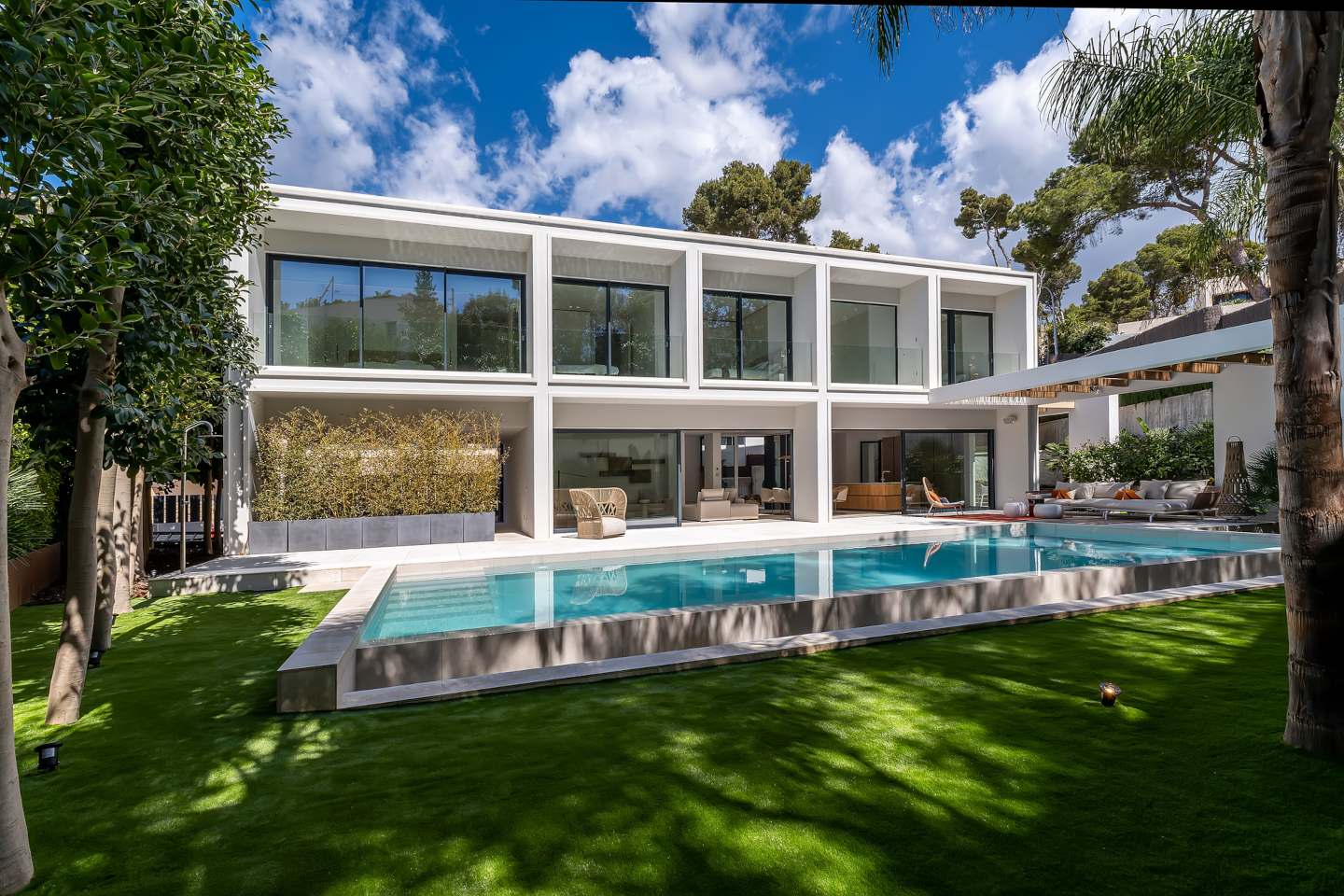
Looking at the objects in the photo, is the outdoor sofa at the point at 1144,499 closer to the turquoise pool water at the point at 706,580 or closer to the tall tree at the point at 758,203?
the turquoise pool water at the point at 706,580

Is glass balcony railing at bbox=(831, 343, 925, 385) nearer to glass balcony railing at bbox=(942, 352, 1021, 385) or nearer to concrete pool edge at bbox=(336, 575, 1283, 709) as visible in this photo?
glass balcony railing at bbox=(942, 352, 1021, 385)

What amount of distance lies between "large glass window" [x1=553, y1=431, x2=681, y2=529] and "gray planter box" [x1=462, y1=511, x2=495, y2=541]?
2746mm

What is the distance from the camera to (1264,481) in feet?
47.8

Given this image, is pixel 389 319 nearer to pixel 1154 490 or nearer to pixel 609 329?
pixel 609 329

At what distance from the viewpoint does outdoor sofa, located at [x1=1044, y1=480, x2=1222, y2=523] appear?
1530 centimetres

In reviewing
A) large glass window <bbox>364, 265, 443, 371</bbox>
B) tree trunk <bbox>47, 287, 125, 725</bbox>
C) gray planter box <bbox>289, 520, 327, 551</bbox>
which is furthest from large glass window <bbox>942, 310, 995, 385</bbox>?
tree trunk <bbox>47, 287, 125, 725</bbox>

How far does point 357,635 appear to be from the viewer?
554 centimetres

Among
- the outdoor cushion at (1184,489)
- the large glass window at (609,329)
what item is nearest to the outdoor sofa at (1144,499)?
the outdoor cushion at (1184,489)

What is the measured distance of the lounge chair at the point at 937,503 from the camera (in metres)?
18.5

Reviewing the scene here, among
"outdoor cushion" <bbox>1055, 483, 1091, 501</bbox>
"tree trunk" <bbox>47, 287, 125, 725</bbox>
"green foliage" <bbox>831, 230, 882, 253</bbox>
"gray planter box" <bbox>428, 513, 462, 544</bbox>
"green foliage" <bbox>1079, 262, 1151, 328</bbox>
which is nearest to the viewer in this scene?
"tree trunk" <bbox>47, 287, 125, 725</bbox>

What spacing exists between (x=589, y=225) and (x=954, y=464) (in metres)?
12.6

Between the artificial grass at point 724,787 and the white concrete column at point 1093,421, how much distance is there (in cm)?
1893

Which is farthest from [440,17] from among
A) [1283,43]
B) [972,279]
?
[1283,43]

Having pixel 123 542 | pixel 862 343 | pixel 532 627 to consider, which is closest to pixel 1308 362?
pixel 532 627
